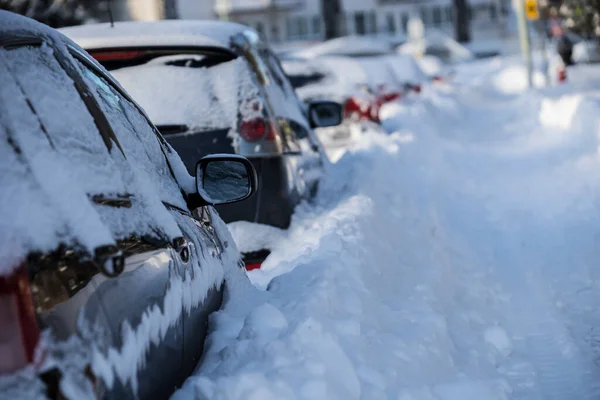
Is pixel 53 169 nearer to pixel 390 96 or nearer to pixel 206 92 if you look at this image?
pixel 206 92

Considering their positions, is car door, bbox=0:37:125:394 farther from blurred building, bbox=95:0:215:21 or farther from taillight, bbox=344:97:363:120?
taillight, bbox=344:97:363:120

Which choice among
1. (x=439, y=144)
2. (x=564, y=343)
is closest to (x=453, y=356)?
(x=564, y=343)

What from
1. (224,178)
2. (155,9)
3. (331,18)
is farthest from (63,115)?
(155,9)

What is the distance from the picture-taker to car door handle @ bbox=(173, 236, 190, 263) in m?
3.16

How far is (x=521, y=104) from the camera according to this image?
24656mm

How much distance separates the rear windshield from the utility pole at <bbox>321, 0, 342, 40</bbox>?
40.9 meters

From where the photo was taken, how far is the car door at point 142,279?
2551mm

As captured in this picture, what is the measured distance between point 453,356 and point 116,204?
2.46m

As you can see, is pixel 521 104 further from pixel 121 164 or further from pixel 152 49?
pixel 121 164

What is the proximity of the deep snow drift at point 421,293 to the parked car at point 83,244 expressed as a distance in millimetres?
334

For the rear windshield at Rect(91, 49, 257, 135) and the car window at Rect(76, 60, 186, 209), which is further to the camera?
the rear windshield at Rect(91, 49, 257, 135)

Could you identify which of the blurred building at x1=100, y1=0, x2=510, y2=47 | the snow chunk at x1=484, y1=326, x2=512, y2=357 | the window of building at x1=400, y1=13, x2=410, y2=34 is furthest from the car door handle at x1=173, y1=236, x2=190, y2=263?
the window of building at x1=400, y1=13, x2=410, y2=34

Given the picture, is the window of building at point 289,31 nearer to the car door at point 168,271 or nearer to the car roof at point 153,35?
the car roof at point 153,35

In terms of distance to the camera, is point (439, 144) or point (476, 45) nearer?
point (439, 144)
